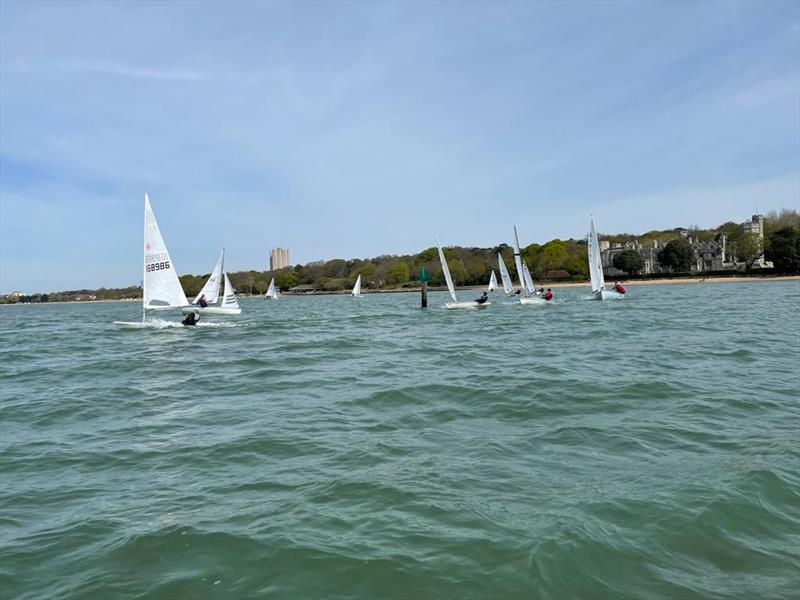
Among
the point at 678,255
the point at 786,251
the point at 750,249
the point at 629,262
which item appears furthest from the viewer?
the point at 629,262

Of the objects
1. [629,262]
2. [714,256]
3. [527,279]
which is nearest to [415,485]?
[527,279]

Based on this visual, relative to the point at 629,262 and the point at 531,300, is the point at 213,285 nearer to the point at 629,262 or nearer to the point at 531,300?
the point at 531,300

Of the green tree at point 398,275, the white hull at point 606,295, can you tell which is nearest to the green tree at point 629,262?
the green tree at point 398,275

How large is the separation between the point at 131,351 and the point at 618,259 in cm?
12593

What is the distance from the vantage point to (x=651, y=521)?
4.84 m

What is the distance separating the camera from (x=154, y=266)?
31938 millimetres

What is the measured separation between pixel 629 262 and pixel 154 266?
4645 inches

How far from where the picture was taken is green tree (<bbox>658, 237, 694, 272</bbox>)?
121562 mm

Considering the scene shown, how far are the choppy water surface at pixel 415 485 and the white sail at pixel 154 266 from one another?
62.6ft

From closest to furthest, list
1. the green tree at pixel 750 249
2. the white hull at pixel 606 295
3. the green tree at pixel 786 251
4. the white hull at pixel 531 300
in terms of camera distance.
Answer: the white hull at pixel 531 300 → the white hull at pixel 606 295 → the green tree at pixel 786 251 → the green tree at pixel 750 249

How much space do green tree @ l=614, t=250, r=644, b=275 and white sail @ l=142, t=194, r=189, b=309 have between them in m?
117

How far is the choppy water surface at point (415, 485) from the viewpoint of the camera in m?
4.16

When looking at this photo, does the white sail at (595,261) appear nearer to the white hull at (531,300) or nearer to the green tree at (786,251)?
the white hull at (531,300)

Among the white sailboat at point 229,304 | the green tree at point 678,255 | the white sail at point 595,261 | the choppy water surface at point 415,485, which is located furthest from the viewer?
the green tree at point 678,255
